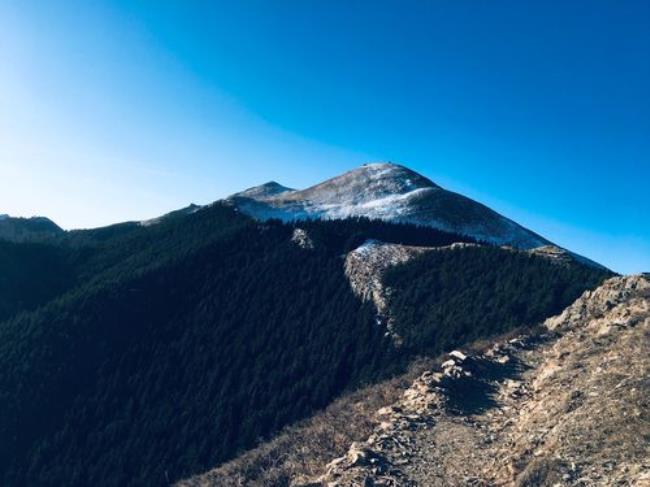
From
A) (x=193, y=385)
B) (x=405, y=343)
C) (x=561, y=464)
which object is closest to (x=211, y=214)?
(x=193, y=385)

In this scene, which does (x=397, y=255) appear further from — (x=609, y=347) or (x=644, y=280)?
(x=609, y=347)

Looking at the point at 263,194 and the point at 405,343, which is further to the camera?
the point at 263,194

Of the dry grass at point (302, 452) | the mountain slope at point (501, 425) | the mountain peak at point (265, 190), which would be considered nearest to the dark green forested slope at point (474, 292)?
the mountain slope at point (501, 425)

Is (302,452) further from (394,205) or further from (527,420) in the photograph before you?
(394,205)

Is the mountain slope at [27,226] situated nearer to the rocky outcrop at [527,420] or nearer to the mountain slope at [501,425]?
the mountain slope at [501,425]

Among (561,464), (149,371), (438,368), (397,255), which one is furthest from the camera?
(397,255)

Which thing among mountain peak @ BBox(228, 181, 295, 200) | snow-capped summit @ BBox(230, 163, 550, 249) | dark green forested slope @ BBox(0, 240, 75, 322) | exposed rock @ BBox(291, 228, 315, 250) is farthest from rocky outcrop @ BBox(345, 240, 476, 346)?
mountain peak @ BBox(228, 181, 295, 200)
